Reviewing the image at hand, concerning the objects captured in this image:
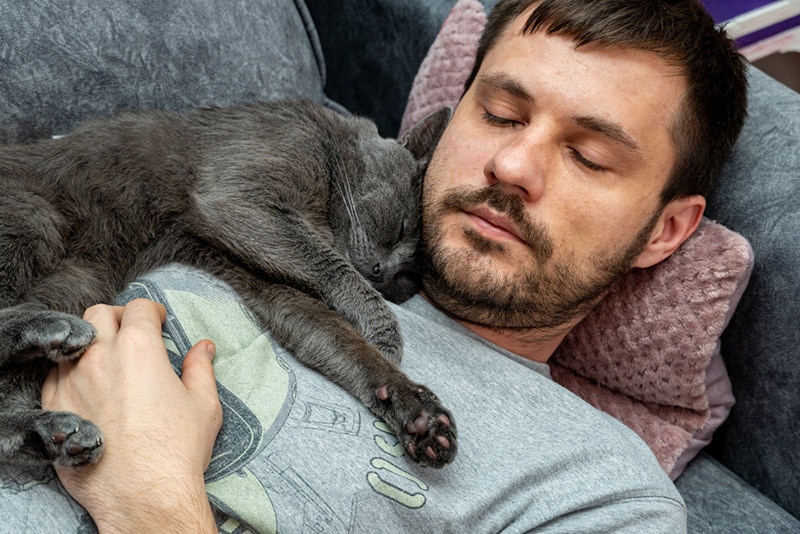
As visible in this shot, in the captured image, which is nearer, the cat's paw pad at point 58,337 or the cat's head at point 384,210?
the cat's paw pad at point 58,337

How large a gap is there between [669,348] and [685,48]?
25.3 inches

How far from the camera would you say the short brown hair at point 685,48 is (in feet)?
4.30

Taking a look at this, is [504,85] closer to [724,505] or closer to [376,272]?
[376,272]

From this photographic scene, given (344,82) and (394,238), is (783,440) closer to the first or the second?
(394,238)

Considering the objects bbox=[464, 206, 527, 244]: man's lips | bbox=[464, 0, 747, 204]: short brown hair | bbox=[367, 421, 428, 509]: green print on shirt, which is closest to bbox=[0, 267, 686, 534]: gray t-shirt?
bbox=[367, 421, 428, 509]: green print on shirt

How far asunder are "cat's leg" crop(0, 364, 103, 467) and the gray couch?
2.23 ft

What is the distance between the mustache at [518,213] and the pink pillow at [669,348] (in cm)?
37

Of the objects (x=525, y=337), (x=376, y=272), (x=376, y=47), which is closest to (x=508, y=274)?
(x=525, y=337)

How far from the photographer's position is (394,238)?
155 centimetres

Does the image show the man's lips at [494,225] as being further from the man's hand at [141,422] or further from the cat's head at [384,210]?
the man's hand at [141,422]

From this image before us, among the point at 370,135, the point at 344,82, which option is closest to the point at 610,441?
the point at 370,135

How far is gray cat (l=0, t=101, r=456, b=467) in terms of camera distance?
1110mm

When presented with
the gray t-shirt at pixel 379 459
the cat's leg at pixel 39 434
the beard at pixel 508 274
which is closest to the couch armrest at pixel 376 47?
the beard at pixel 508 274

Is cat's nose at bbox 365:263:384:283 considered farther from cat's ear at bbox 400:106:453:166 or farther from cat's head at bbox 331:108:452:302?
cat's ear at bbox 400:106:453:166
